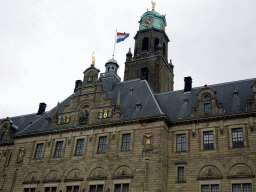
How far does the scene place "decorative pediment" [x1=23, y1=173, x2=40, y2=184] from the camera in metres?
38.9

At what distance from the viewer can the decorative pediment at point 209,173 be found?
31312 millimetres

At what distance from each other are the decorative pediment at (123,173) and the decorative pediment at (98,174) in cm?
143

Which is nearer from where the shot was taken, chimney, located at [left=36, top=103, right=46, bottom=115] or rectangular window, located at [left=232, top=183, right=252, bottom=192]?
rectangular window, located at [left=232, top=183, right=252, bottom=192]

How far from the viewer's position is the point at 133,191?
107 feet

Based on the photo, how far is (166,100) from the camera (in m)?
40.6

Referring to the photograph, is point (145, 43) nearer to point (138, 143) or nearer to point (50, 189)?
point (138, 143)

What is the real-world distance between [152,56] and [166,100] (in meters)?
18.0

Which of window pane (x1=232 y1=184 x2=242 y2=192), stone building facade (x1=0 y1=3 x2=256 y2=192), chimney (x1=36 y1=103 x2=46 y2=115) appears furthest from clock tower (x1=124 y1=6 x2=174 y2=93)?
window pane (x1=232 y1=184 x2=242 y2=192)

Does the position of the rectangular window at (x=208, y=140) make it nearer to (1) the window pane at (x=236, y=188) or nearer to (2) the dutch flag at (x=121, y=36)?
(1) the window pane at (x=236, y=188)

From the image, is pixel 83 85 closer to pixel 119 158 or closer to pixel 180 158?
pixel 119 158

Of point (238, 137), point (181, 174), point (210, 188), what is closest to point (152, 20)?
point (238, 137)

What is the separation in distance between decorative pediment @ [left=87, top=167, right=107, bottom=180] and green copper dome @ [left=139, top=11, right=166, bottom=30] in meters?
35.2

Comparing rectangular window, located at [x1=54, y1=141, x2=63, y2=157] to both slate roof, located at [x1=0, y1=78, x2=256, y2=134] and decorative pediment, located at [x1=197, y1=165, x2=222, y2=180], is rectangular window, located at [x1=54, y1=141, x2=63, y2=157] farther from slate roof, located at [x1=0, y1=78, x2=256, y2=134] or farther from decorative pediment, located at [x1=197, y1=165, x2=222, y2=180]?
decorative pediment, located at [x1=197, y1=165, x2=222, y2=180]

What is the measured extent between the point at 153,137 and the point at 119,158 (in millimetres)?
4676
